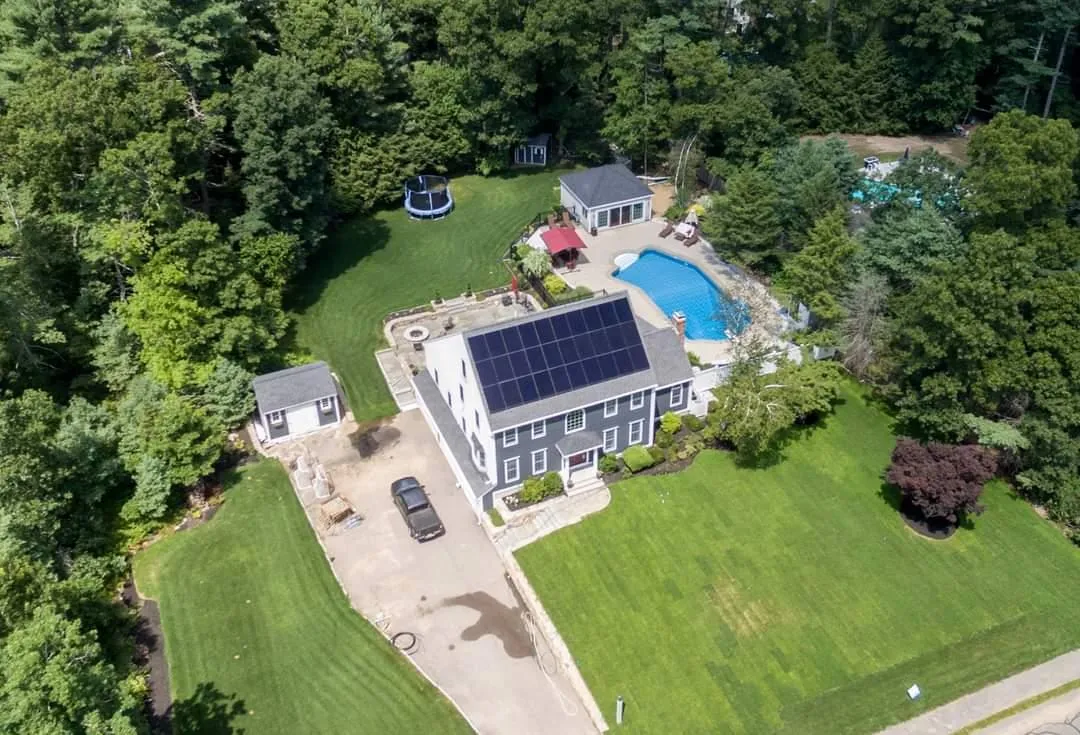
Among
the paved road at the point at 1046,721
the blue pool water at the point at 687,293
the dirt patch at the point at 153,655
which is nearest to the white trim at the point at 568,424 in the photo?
the blue pool water at the point at 687,293

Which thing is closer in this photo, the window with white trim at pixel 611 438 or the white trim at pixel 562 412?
the white trim at pixel 562 412

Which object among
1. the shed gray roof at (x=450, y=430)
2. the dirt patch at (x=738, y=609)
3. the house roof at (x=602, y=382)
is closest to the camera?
the dirt patch at (x=738, y=609)

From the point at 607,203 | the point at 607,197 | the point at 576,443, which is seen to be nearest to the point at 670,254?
the point at 607,203

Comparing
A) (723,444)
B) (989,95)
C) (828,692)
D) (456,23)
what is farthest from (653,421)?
(989,95)

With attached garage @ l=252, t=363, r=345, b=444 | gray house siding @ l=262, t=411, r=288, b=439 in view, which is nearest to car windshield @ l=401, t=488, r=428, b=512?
attached garage @ l=252, t=363, r=345, b=444

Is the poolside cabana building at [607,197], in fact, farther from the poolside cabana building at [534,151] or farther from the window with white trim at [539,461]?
the window with white trim at [539,461]

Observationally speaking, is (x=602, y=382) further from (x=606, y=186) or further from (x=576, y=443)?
(x=606, y=186)

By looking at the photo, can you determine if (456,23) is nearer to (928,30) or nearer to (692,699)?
(928,30)

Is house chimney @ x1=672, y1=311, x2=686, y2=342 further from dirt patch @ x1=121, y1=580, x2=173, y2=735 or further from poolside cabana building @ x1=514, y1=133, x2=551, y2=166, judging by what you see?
dirt patch @ x1=121, y1=580, x2=173, y2=735
